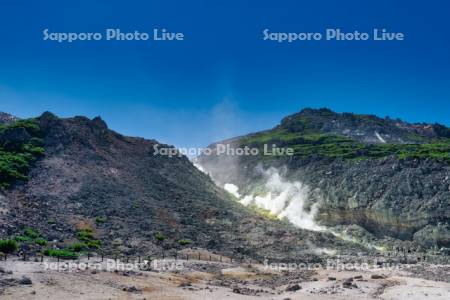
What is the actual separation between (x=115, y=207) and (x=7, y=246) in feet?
89.9

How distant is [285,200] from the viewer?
110 metres

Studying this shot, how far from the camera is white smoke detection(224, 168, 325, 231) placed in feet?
320

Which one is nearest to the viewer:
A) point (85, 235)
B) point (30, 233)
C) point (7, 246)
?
point (7, 246)

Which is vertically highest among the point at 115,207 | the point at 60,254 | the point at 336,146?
the point at 336,146

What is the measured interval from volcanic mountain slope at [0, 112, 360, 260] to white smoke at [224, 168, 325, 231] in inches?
655

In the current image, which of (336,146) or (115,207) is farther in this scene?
(336,146)

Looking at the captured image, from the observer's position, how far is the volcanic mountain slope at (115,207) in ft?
197

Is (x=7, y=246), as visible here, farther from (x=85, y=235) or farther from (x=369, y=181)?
(x=369, y=181)

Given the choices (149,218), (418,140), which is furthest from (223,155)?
(149,218)

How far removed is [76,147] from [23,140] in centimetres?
858

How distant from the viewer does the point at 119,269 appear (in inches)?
1730

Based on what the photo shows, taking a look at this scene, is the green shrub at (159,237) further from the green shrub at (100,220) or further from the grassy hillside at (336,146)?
the grassy hillside at (336,146)

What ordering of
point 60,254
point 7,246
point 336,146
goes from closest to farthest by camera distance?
1. point 7,246
2. point 60,254
3. point 336,146

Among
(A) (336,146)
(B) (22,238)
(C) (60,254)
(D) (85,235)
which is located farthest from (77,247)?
(A) (336,146)
